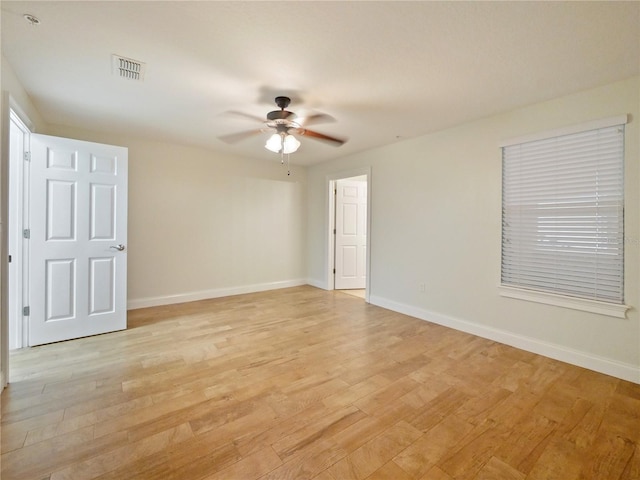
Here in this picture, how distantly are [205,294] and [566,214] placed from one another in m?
4.80

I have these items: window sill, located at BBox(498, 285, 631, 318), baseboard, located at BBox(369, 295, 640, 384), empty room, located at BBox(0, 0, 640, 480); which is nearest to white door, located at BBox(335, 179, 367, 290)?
empty room, located at BBox(0, 0, 640, 480)

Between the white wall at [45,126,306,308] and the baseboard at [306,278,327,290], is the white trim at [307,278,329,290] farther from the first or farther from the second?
the white wall at [45,126,306,308]

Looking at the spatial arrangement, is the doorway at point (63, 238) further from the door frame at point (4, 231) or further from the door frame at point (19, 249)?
the door frame at point (4, 231)

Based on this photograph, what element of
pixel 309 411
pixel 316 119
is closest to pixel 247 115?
pixel 316 119

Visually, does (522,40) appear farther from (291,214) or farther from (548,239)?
(291,214)

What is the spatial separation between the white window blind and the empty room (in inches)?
0.7

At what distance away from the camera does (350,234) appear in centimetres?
556

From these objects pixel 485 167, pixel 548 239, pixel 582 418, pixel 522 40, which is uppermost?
pixel 522 40

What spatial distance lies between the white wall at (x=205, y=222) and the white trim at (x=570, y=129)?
3.75 meters

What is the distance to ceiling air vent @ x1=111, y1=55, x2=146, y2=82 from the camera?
6.89 feet

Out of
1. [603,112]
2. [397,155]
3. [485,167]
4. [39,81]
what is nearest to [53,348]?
[39,81]

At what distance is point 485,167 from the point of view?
3.17 metres

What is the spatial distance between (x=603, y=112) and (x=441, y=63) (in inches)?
61.8

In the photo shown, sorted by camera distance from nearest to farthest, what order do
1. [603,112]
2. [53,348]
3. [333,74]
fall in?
[333,74]
[603,112]
[53,348]
